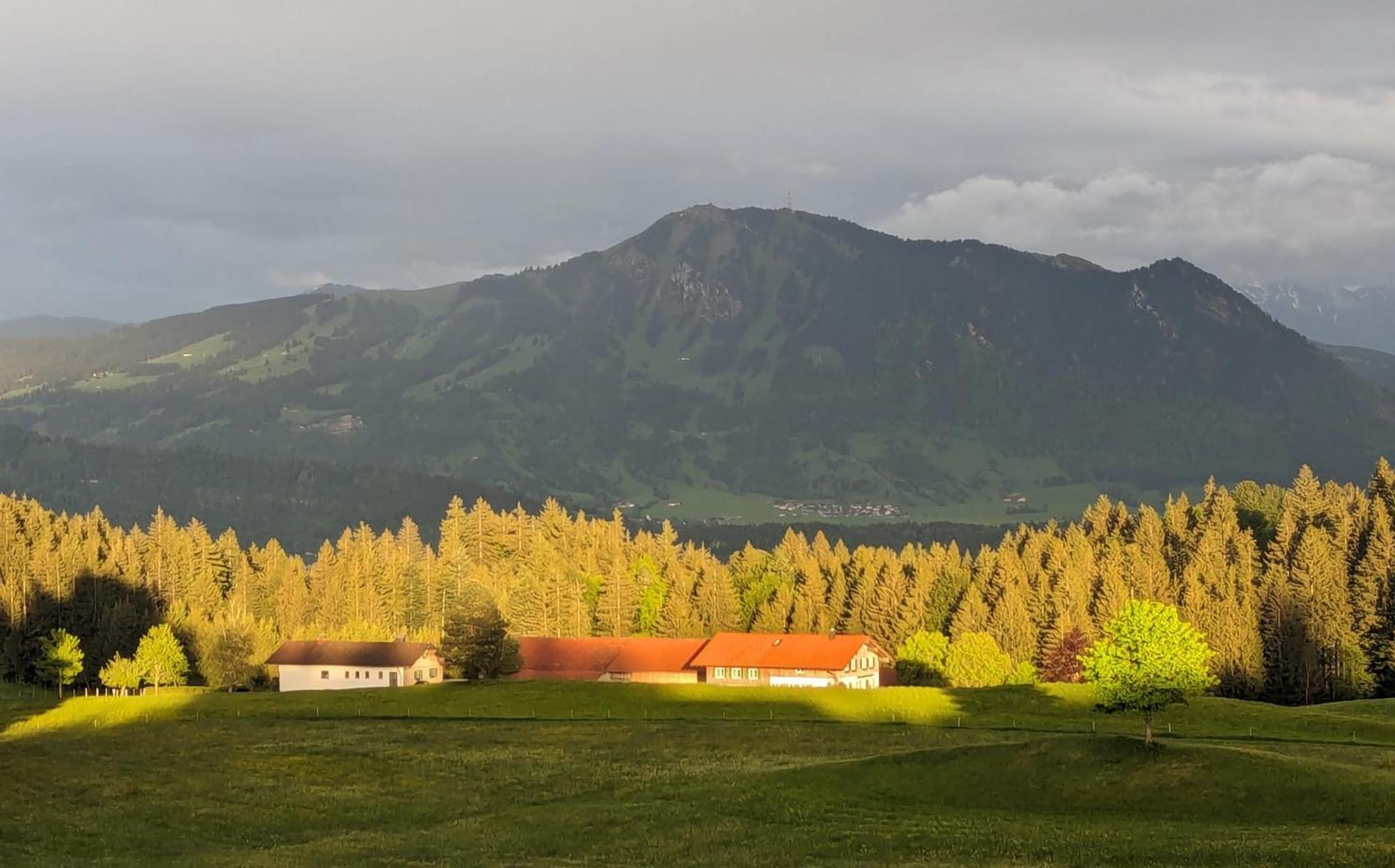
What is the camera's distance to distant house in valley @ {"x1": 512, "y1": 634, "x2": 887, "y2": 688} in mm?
139625

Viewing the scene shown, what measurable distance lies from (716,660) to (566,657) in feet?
57.0

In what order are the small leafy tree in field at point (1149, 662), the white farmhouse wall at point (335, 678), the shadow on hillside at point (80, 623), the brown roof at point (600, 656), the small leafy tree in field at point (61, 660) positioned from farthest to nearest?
the shadow on hillside at point (80, 623) < the brown roof at point (600, 656) < the small leafy tree in field at point (61, 660) < the white farmhouse wall at point (335, 678) < the small leafy tree in field at point (1149, 662)

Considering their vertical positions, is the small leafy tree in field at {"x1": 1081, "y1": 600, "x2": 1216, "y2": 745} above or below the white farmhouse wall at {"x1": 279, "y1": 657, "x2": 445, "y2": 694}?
above

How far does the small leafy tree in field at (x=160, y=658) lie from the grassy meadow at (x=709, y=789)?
109ft

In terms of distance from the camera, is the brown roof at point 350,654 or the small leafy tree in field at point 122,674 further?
the brown roof at point 350,654

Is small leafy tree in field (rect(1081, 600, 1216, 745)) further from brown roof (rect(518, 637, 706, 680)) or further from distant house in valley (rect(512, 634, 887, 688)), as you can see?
brown roof (rect(518, 637, 706, 680))

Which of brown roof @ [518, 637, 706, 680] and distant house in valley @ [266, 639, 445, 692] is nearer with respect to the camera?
distant house in valley @ [266, 639, 445, 692]

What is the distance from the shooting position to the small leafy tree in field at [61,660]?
14550 centimetres

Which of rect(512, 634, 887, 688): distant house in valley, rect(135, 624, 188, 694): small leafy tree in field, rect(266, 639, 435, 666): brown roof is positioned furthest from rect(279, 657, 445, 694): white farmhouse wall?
rect(135, 624, 188, 694): small leafy tree in field

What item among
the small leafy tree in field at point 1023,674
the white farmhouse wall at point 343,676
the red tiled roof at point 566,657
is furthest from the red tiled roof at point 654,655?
the small leafy tree in field at point 1023,674

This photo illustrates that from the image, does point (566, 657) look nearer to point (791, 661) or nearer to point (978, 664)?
point (791, 661)

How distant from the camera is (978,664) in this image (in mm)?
144875

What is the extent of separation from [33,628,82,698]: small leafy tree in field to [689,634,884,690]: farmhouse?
64.0m

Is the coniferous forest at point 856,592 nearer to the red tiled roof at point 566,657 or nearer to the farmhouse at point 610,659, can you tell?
the red tiled roof at point 566,657
